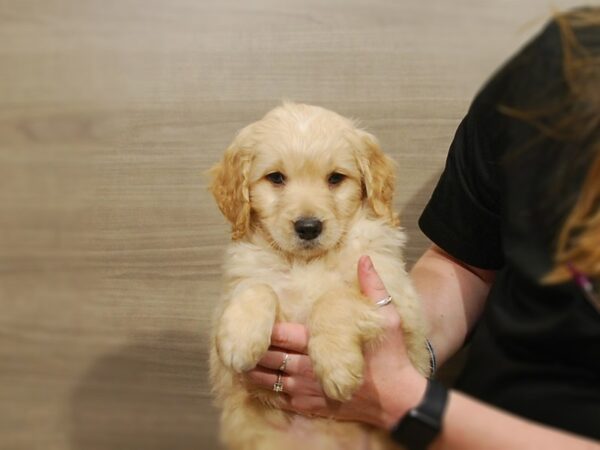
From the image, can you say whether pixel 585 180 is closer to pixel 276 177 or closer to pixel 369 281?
pixel 369 281

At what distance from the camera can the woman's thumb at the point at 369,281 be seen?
1.02 meters

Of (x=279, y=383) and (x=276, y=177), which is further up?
(x=276, y=177)

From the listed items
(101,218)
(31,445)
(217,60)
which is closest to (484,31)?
(217,60)

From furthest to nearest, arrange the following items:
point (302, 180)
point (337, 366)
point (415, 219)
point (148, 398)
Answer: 1. point (148, 398)
2. point (415, 219)
3. point (302, 180)
4. point (337, 366)

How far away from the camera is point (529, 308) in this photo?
888 mm

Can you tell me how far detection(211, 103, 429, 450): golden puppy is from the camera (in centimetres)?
98

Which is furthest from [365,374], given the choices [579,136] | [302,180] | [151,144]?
[151,144]

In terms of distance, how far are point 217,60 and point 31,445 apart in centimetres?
127

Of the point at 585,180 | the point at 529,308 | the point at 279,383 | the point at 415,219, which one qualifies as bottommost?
the point at 279,383

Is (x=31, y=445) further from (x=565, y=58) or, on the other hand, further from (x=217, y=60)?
(x=565, y=58)

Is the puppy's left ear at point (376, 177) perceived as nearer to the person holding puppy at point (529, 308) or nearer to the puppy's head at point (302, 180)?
the puppy's head at point (302, 180)

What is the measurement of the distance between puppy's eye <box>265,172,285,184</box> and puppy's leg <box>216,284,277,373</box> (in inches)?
10.5

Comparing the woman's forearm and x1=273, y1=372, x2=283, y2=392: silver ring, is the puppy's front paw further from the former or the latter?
the woman's forearm

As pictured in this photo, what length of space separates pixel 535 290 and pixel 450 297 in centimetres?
37
